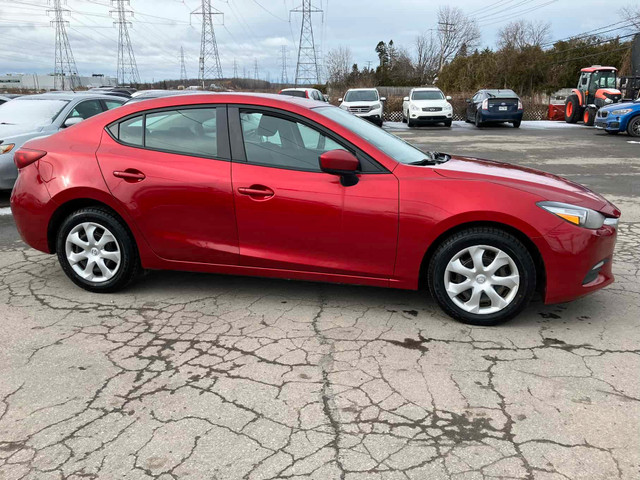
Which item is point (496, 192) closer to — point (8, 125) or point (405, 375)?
point (405, 375)

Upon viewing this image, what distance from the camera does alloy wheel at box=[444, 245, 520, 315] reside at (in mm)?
3684

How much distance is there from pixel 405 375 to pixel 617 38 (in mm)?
49575

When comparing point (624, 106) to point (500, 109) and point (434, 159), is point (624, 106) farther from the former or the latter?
point (434, 159)

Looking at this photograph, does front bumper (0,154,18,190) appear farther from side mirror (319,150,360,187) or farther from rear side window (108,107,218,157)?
side mirror (319,150,360,187)

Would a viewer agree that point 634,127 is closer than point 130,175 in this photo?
No

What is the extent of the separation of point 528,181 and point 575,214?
1.30 ft

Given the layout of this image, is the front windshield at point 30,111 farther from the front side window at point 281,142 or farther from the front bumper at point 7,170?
the front side window at point 281,142

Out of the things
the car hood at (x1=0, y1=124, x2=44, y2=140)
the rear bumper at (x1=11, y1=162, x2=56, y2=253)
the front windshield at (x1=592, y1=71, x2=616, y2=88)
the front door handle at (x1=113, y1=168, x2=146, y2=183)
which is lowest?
the rear bumper at (x1=11, y1=162, x2=56, y2=253)

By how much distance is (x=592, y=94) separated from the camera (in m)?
25.5

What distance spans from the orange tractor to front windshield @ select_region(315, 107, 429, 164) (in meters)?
21.9

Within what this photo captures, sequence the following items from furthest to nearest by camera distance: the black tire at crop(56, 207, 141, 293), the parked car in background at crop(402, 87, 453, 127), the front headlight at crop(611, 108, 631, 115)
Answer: the parked car in background at crop(402, 87, 453, 127)
the front headlight at crop(611, 108, 631, 115)
the black tire at crop(56, 207, 141, 293)

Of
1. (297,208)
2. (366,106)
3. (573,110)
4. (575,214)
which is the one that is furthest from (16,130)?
(573,110)

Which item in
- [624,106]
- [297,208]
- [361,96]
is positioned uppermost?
[361,96]

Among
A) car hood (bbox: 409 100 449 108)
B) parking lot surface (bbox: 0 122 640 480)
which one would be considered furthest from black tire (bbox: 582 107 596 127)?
parking lot surface (bbox: 0 122 640 480)
